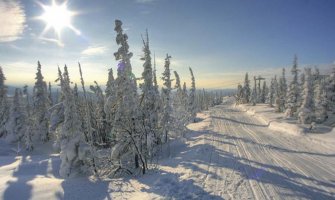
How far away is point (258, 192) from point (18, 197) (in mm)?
14666

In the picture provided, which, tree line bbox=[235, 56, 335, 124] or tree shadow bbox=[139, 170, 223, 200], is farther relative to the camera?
tree line bbox=[235, 56, 335, 124]

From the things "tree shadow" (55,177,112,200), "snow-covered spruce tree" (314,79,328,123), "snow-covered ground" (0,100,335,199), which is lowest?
"tree shadow" (55,177,112,200)

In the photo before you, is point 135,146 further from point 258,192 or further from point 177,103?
point 177,103

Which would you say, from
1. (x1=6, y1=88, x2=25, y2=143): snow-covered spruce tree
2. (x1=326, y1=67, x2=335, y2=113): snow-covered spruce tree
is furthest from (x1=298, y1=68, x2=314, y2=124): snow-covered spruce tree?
(x1=6, y1=88, x2=25, y2=143): snow-covered spruce tree

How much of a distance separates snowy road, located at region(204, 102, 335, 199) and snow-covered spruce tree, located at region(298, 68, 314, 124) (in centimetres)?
1356

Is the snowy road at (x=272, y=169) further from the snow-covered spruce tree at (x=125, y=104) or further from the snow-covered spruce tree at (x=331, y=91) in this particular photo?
the snow-covered spruce tree at (x=331, y=91)

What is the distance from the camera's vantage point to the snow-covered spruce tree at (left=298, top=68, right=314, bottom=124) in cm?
3994

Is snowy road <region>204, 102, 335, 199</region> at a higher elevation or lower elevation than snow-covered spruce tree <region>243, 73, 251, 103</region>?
lower

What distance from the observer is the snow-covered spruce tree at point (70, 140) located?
23.1 m

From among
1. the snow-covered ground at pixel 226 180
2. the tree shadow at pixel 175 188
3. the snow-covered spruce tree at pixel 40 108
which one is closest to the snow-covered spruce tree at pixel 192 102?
the snow-covered spruce tree at pixel 40 108

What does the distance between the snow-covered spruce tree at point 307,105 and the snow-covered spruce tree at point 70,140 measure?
34068mm

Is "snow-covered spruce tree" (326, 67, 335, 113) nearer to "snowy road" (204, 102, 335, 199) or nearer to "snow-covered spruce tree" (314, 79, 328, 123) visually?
"snow-covered spruce tree" (314, 79, 328, 123)

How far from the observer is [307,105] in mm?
41031

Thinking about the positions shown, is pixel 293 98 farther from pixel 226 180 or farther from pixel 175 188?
pixel 175 188
